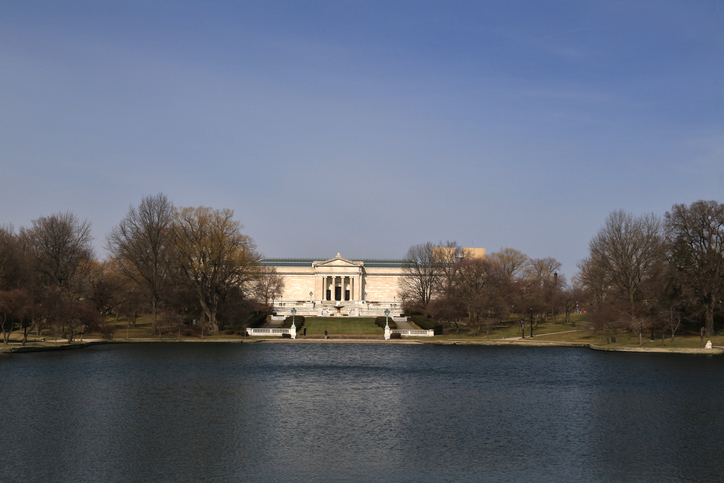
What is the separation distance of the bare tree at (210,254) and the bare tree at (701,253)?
162 feet

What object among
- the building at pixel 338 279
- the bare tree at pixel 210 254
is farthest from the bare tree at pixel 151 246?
the building at pixel 338 279

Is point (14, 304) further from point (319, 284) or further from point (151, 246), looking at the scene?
point (319, 284)

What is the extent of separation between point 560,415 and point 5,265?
65.1m

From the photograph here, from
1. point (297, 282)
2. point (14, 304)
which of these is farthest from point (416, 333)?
point (297, 282)

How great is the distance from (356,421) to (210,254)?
48.8 meters

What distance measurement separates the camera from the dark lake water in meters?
21.8

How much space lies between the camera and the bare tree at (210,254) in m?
74.1

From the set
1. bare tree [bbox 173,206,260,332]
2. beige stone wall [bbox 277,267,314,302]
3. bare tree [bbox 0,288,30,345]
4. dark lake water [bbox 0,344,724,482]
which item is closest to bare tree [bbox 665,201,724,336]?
dark lake water [bbox 0,344,724,482]

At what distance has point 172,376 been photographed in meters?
42.2

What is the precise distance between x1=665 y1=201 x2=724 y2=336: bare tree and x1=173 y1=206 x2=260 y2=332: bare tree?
162ft

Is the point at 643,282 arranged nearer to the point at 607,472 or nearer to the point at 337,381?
the point at 337,381

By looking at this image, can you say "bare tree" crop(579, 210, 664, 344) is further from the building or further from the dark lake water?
the building

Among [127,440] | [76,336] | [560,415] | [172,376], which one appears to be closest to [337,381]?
[172,376]

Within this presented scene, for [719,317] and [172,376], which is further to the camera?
[719,317]
